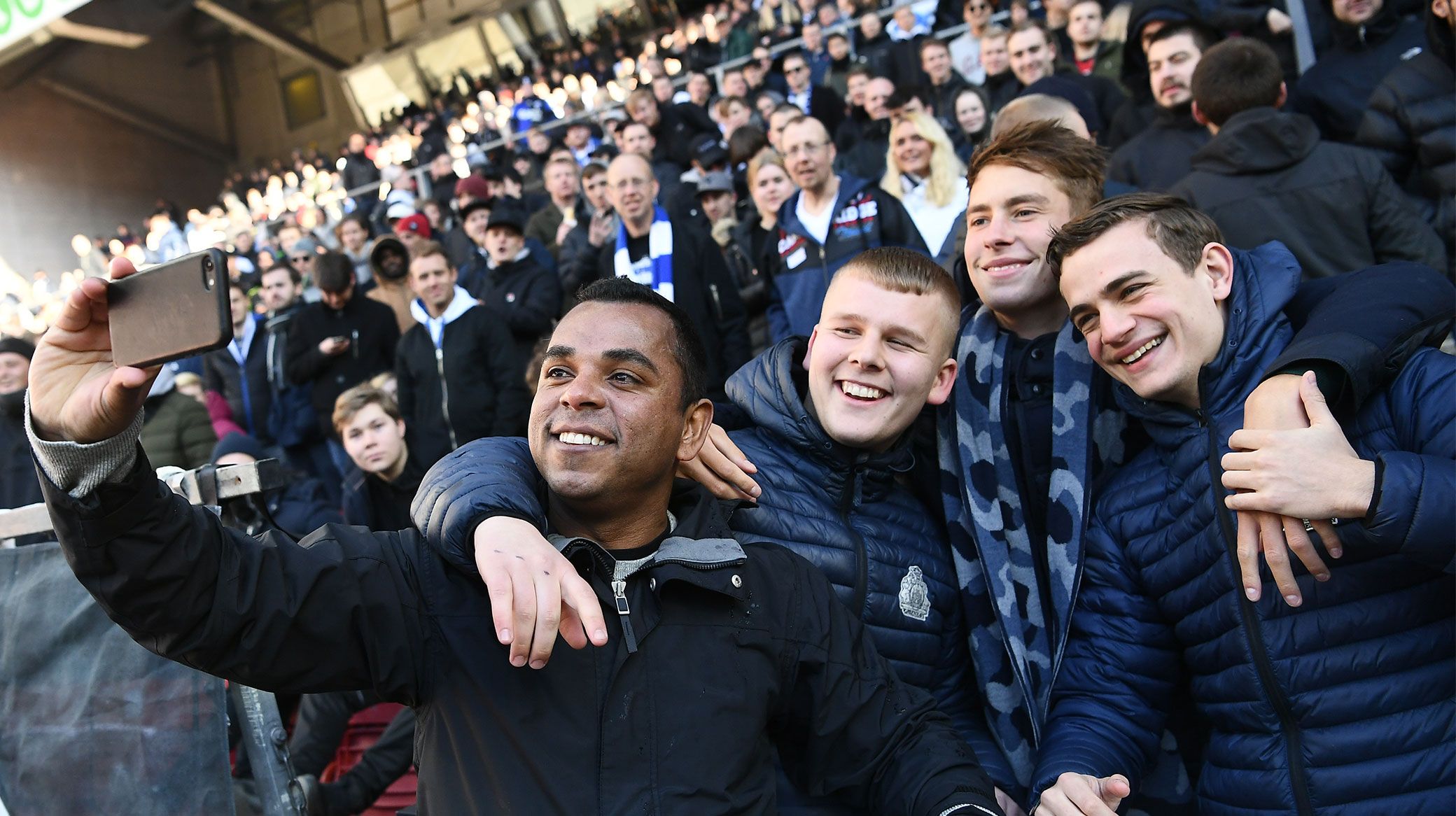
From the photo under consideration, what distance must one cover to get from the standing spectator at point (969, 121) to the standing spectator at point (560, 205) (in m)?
2.74

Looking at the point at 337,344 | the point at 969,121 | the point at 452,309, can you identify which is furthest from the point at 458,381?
the point at 969,121

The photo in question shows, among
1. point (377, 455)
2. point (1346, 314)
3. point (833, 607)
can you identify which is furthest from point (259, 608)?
point (377, 455)

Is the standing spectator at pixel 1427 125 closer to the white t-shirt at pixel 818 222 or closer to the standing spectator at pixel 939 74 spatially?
the white t-shirt at pixel 818 222

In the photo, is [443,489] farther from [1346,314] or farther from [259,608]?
[1346,314]

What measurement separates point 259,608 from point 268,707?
868 millimetres

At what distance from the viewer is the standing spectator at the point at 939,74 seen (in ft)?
25.8

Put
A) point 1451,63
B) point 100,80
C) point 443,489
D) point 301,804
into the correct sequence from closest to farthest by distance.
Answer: point 443,489 → point 301,804 → point 1451,63 → point 100,80

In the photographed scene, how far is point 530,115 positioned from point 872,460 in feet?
42.3

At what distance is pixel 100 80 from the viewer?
25.7 m

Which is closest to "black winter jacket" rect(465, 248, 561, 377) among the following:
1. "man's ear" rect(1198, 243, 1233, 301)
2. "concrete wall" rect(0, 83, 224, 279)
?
"man's ear" rect(1198, 243, 1233, 301)

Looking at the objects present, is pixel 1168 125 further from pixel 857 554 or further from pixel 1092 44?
pixel 857 554

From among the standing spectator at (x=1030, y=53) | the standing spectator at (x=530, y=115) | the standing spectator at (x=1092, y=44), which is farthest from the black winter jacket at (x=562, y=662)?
the standing spectator at (x=530, y=115)

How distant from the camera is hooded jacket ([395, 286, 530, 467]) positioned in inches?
220

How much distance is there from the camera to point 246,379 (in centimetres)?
748
